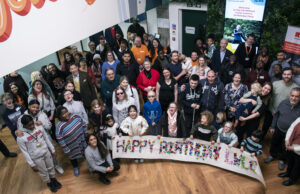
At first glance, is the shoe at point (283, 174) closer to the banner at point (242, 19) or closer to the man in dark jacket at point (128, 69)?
the man in dark jacket at point (128, 69)

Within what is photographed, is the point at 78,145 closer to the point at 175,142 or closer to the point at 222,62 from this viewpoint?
the point at 175,142

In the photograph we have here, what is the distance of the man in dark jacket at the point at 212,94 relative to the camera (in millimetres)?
3855

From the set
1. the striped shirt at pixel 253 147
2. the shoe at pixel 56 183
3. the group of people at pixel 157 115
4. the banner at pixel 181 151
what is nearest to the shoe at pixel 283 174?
the group of people at pixel 157 115

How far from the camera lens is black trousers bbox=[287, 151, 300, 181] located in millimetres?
3107

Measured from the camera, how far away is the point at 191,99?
393 cm

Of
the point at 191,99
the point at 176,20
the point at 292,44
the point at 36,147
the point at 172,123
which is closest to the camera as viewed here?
the point at 36,147

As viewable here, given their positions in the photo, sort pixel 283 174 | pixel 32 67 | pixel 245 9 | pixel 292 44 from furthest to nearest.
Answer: pixel 32 67 < pixel 245 9 < pixel 292 44 < pixel 283 174

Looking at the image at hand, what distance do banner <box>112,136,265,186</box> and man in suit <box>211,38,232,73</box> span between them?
2253mm

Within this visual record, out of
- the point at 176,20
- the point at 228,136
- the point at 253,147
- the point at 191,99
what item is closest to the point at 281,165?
the point at 253,147

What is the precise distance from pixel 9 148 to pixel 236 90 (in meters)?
4.67

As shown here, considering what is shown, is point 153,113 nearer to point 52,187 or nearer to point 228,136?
point 228,136

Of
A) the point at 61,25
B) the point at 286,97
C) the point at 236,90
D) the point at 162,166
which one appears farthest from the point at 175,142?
the point at 61,25

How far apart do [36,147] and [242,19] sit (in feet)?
18.8

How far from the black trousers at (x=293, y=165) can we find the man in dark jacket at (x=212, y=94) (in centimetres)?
Result: 124
